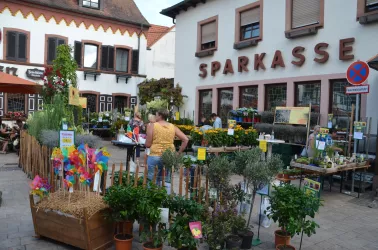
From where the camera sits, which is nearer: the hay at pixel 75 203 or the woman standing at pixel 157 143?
the hay at pixel 75 203

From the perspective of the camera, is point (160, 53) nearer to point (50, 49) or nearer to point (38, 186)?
point (50, 49)

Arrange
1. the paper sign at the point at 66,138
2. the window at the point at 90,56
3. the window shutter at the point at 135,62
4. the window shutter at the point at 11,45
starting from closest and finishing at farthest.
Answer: the paper sign at the point at 66,138, the window shutter at the point at 11,45, the window at the point at 90,56, the window shutter at the point at 135,62

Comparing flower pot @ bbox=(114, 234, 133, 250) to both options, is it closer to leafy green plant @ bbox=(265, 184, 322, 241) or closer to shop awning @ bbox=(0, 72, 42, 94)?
leafy green plant @ bbox=(265, 184, 322, 241)

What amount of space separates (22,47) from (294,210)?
60.7ft

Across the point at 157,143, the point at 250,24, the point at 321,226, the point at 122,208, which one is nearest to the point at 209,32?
the point at 250,24

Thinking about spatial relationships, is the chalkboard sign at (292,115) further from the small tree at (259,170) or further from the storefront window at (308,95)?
the small tree at (259,170)

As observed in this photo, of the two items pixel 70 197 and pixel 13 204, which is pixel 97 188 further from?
pixel 13 204

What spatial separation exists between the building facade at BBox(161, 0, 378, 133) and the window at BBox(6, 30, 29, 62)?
7.87 metres

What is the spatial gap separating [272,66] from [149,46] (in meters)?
13.7

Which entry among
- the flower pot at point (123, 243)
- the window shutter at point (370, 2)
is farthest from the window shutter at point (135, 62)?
the flower pot at point (123, 243)

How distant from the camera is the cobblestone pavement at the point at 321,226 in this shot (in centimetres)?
442

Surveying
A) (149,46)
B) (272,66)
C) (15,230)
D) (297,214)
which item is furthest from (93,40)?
(297,214)

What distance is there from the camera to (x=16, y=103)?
19.1 m

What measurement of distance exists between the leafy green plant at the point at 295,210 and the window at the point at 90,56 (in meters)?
18.8
